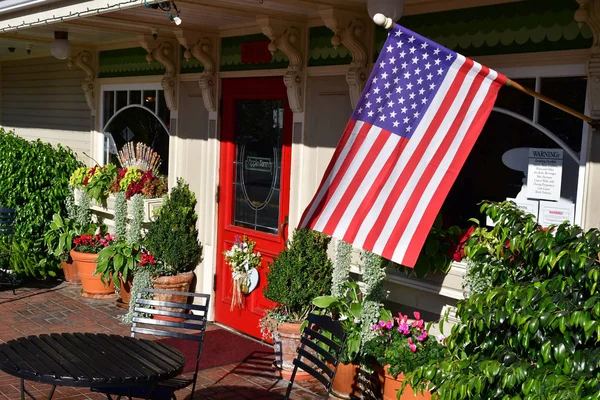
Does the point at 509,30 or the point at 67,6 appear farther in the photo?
the point at 67,6

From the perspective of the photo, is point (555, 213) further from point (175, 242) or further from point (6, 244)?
point (6, 244)

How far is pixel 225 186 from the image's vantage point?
27.2 ft

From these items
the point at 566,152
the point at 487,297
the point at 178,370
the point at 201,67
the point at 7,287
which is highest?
the point at 201,67

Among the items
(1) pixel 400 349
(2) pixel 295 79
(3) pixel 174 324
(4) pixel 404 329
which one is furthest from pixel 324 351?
(2) pixel 295 79

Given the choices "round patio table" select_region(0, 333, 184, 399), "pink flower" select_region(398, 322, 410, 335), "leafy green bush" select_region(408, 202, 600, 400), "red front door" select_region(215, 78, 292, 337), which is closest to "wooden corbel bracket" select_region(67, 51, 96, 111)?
"red front door" select_region(215, 78, 292, 337)

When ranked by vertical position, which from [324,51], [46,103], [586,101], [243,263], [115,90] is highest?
[324,51]

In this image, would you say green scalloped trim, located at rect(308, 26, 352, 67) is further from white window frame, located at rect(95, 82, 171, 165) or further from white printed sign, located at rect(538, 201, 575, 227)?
white window frame, located at rect(95, 82, 171, 165)

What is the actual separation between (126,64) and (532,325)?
7.63 m

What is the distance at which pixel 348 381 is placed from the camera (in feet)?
20.2

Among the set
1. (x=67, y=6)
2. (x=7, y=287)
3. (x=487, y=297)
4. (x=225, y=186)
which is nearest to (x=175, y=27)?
(x=67, y=6)

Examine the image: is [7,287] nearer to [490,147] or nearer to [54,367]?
[54,367]

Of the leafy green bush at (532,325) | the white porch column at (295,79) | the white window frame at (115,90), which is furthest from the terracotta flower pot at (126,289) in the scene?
the leafy green bush at (532,325)

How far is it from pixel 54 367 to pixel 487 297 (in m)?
2.40

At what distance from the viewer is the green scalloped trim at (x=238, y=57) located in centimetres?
750
